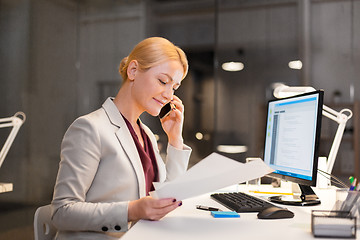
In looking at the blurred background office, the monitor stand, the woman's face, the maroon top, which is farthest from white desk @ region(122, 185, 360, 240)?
the blurred background office

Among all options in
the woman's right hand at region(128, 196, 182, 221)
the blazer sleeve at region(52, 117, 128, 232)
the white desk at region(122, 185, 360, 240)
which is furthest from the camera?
the blazer sleeve at region(52, 117, 128, 232)

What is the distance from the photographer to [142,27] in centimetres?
508

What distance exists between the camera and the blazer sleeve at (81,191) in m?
1.26

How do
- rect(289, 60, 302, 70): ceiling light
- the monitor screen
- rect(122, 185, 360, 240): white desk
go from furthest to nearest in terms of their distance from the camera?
rect(289, 60, 302, 70): ceiling light
the monitor screen
rect(122, 185, 360, 240): white desk

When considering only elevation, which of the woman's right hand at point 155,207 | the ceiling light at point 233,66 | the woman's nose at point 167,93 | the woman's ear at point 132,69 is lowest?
the woman's right hand at point 155,207

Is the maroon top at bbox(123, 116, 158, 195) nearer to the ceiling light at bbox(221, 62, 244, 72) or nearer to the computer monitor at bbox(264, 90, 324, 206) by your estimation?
the computer monitor at bbox(264, 90, 324, 206)

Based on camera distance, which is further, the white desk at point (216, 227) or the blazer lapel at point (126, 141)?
the blazer lapel at point (126, 141)

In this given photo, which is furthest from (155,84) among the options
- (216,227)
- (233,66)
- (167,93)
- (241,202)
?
(233,66)

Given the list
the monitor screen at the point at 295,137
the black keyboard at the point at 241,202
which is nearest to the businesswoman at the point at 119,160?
the black keyboard at the point at 241,202

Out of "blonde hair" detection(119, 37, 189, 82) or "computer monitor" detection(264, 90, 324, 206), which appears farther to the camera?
"blonde hair" detection(119, 37, 189, 82)

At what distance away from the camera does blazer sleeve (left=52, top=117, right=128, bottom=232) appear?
1.26 metres

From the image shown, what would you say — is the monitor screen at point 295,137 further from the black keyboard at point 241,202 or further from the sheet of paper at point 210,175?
the sheet of paper at point 210,175

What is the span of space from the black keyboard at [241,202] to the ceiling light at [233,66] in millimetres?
3430

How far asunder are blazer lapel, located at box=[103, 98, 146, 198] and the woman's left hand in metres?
0.35
